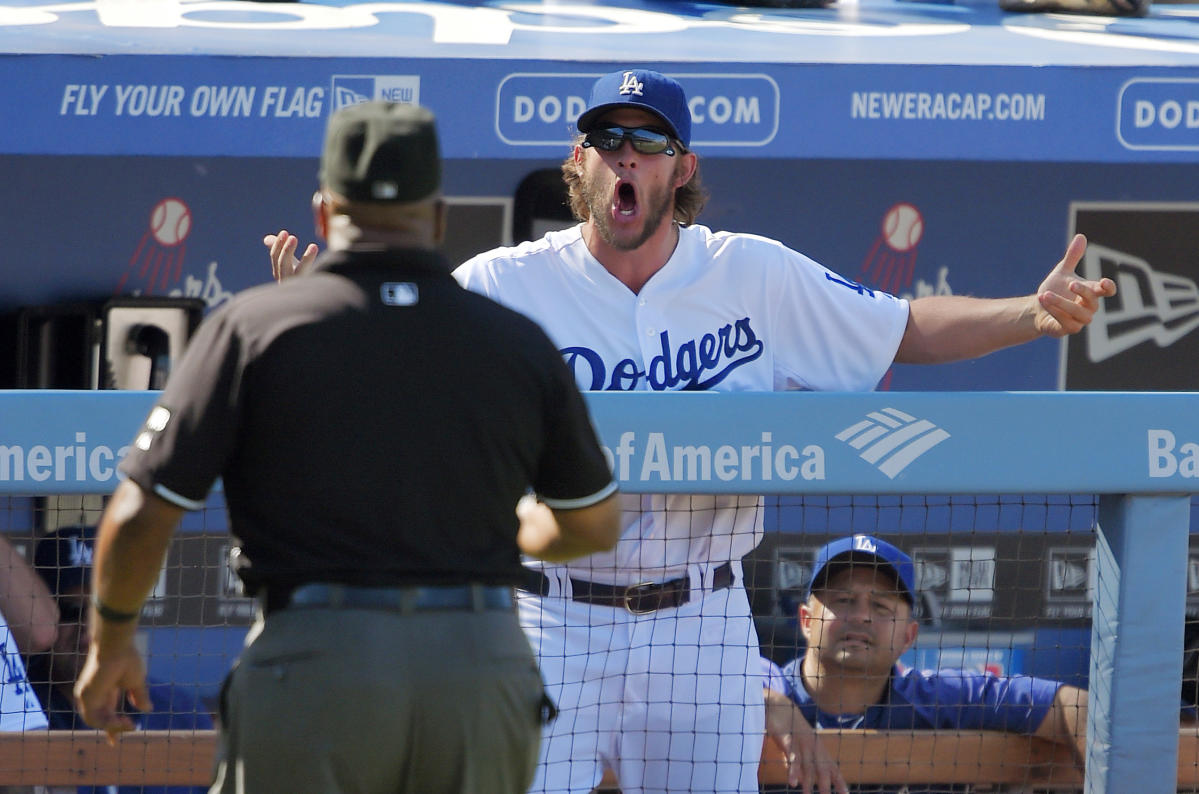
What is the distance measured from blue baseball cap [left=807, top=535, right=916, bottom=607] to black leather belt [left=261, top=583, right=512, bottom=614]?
1.77 m

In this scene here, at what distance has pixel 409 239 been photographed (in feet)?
6.75

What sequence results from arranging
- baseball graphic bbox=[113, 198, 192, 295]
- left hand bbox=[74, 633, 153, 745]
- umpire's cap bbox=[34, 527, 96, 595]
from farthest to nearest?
baseball graphic bbox=[113, 198, 192, 295], umpire's cap bbox=[34, 527, 96, 595], left hand bbox=[74, 633, 153, 745]

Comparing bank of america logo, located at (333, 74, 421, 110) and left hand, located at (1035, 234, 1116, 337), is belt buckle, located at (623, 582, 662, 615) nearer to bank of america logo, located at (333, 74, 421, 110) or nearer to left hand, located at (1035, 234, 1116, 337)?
left hand, located at (1035, 234, 1116, 337)

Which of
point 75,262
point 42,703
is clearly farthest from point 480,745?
point 75,262

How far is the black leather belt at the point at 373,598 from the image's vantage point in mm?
1986

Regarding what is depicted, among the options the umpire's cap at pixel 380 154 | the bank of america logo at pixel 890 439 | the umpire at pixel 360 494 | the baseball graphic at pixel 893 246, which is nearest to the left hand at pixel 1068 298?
the bank of america logo at pixel 890 439

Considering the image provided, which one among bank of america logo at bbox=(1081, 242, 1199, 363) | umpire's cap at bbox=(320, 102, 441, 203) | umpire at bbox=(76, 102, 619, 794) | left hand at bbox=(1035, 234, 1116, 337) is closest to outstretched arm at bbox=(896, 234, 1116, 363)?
left hand at bbox=(1035, 234, 1116, 337)

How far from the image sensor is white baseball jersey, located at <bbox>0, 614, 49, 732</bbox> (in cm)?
334

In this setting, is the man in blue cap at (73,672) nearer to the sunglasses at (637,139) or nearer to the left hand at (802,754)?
the left hand at (802,754)

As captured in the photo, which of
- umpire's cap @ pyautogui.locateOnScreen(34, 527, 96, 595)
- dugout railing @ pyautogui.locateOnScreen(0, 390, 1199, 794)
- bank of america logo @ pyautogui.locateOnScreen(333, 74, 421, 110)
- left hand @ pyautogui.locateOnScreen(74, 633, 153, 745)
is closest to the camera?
left hand @ pyautogui.locateOnScreen(74, 633, 153, 745)

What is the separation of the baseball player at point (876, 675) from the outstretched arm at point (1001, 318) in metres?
0.54

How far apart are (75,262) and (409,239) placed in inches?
126

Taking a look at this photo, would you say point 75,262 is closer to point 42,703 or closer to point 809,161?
point 42,703

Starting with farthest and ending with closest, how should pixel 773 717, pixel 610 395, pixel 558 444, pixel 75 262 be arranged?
1. pixel 75 262
2. pixel 773 717
3. pixel 610 395
4. pixel 558 444
